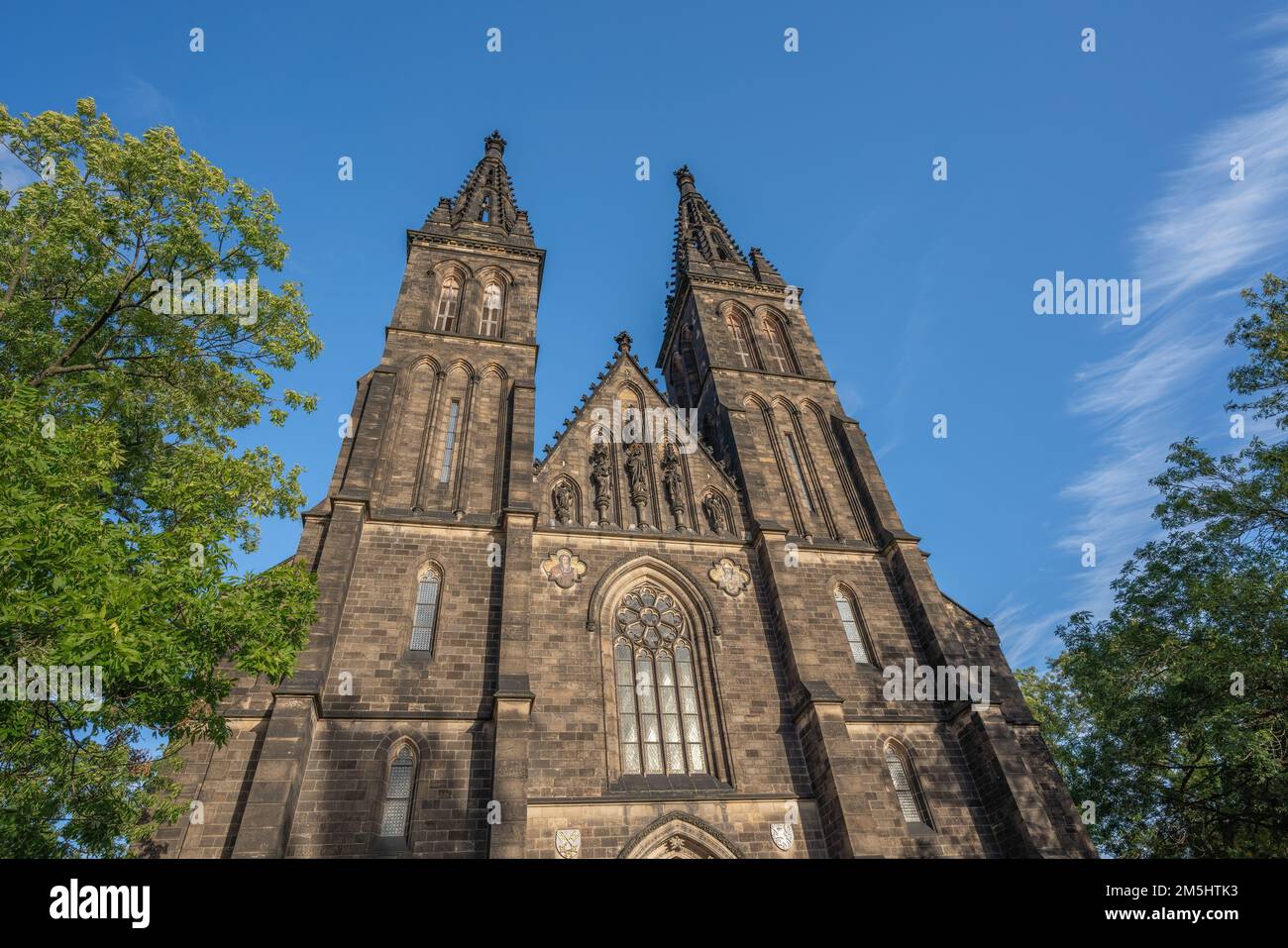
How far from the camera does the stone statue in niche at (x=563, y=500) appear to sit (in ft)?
56.6

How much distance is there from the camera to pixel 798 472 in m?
21.0

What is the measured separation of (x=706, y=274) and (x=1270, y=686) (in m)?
21.7

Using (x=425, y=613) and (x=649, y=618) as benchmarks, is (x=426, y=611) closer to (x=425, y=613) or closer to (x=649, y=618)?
(x=425, y=613)

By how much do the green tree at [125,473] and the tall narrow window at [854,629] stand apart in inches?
492

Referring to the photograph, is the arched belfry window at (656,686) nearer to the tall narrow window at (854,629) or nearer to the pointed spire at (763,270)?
the tall narrow window at (854,629)

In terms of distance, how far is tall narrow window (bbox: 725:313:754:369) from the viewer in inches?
979

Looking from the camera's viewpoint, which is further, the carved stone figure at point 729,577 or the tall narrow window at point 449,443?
the tall narrow window at point 449,443

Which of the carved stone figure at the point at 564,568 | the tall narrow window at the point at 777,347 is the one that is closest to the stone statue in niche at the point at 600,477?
the carved stone figure at the point at 564,568

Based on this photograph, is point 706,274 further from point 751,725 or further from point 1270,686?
point 1270,686

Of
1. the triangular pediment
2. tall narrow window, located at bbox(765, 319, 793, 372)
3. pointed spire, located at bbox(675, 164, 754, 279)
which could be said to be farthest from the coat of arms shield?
pointed spire, located at bbox(675, 164, 754, 279)

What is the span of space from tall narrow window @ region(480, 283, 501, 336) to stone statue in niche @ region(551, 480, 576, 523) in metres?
6.97
